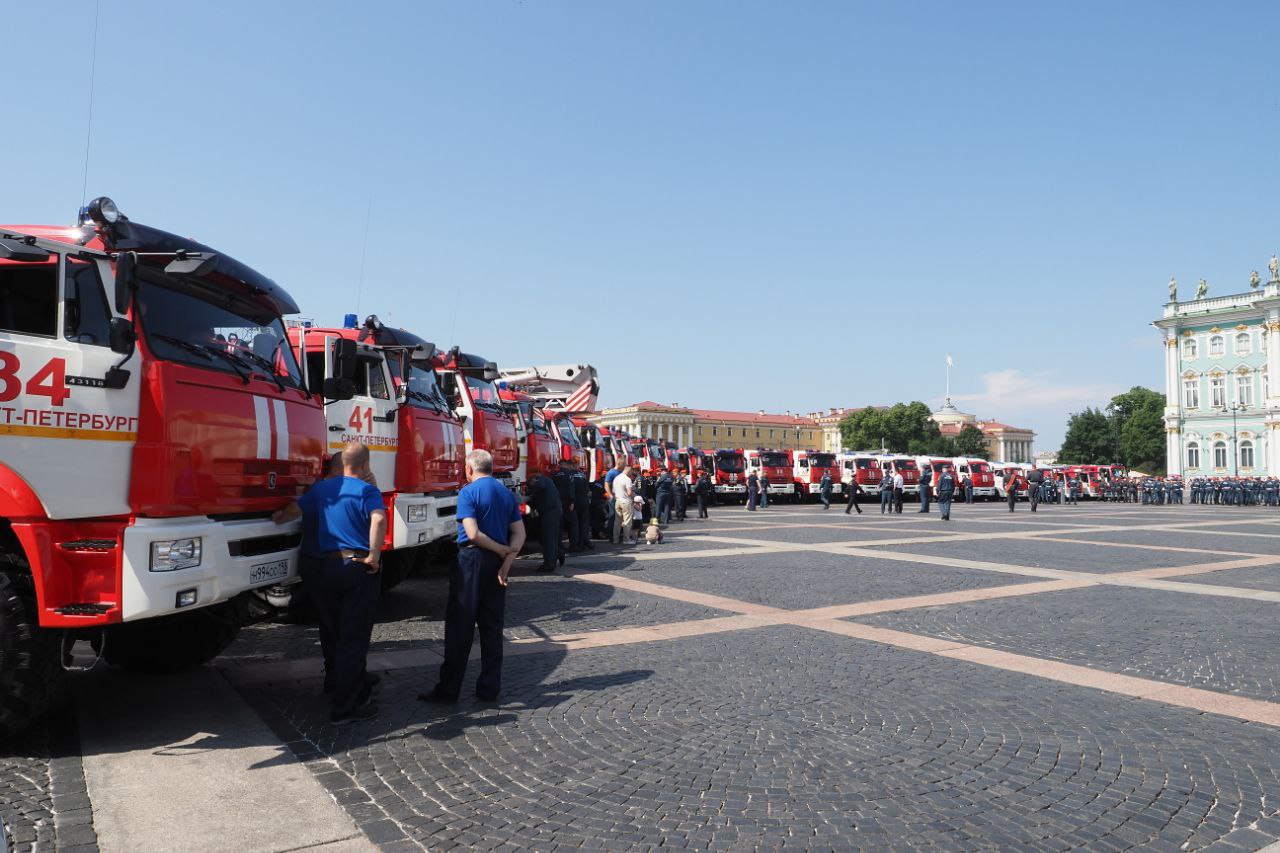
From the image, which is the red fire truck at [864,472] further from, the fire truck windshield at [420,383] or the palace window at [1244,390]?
the palace window at [1244,390]

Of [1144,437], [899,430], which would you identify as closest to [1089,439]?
[1144,437]

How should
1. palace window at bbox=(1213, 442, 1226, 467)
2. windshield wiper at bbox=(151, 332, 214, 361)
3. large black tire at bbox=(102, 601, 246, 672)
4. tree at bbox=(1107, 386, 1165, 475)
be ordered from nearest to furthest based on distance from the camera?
windshield wiper at bbox=(151, 332, 214, 361), large black tire at bbox=(102, 601, 246, 672), palace window at bbox=(1213, 442, 1226, 467), tree at bbox=(1107, 386, 1165, 475)

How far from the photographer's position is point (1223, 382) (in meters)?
77.2

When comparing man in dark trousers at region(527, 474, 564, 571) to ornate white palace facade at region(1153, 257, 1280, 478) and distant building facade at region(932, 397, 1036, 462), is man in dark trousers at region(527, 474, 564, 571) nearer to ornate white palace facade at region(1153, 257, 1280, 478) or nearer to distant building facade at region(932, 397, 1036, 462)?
ornate white palace facade at region(1153, 257, 1280, 478)

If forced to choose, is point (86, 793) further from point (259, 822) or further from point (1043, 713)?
point (1043, 713)

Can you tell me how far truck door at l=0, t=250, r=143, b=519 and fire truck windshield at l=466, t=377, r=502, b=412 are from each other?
7.44m

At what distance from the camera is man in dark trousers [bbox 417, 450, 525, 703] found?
555cm

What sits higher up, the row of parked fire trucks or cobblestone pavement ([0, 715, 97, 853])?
the row of parked fire trucks

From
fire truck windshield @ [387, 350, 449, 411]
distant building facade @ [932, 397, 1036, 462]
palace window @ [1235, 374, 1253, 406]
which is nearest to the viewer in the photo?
fire truck windshield @ [387, 350, 449, 411]

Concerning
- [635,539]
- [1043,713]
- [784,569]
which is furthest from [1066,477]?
[1043,713]

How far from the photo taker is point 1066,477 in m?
53.6

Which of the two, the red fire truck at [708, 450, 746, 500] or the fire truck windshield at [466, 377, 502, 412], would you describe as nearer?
the fire truck windshield at [466, 377, 502, 412]

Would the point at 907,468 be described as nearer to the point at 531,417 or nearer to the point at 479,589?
the point at 531,417

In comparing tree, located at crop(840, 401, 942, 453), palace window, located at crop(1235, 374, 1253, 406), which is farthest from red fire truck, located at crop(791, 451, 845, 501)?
tree, located at crop(840, 401, 942, 453)
